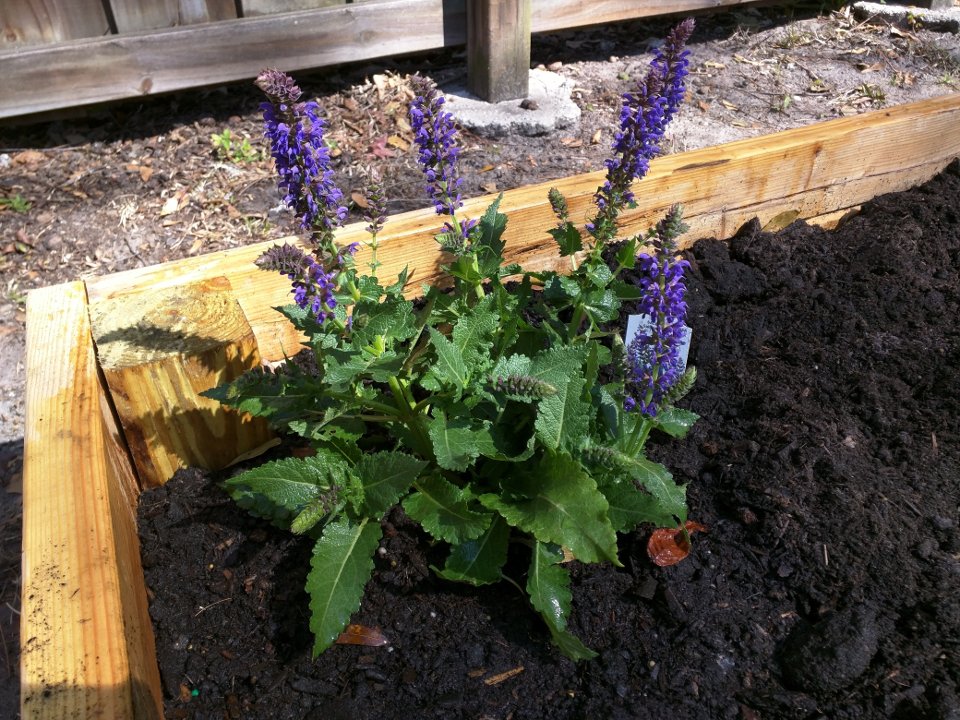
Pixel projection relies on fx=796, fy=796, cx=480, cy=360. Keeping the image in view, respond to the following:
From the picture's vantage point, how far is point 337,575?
1615mm

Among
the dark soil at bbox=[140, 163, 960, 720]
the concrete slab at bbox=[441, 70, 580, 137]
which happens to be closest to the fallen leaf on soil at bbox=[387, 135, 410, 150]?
the concrete slab at bbox=[441, 70, 580, 137]

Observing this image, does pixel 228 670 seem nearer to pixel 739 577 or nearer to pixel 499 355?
pixel 499 355

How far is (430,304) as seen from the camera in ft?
5.77

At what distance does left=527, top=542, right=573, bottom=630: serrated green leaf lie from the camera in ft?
5.47

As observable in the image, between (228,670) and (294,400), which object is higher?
(294,400)

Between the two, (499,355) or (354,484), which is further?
(499,355)

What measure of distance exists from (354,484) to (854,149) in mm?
2346

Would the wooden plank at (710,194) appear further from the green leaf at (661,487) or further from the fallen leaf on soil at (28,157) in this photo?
the fallen leaf on soil at (28,157)

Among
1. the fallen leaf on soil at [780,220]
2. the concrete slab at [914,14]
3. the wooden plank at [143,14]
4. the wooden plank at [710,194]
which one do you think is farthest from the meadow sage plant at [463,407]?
the concrete slab at [914,14]

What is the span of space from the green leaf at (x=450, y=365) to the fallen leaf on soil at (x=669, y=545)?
661mm

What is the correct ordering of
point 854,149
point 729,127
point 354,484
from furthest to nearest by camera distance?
1. point 729,127
2. point 854,149
3. point 354,484

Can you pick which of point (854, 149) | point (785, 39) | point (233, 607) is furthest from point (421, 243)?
point (785, 39)

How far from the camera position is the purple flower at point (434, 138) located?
1.82 metres

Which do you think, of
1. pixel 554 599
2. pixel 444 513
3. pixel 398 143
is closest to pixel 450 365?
pixel 444 513
